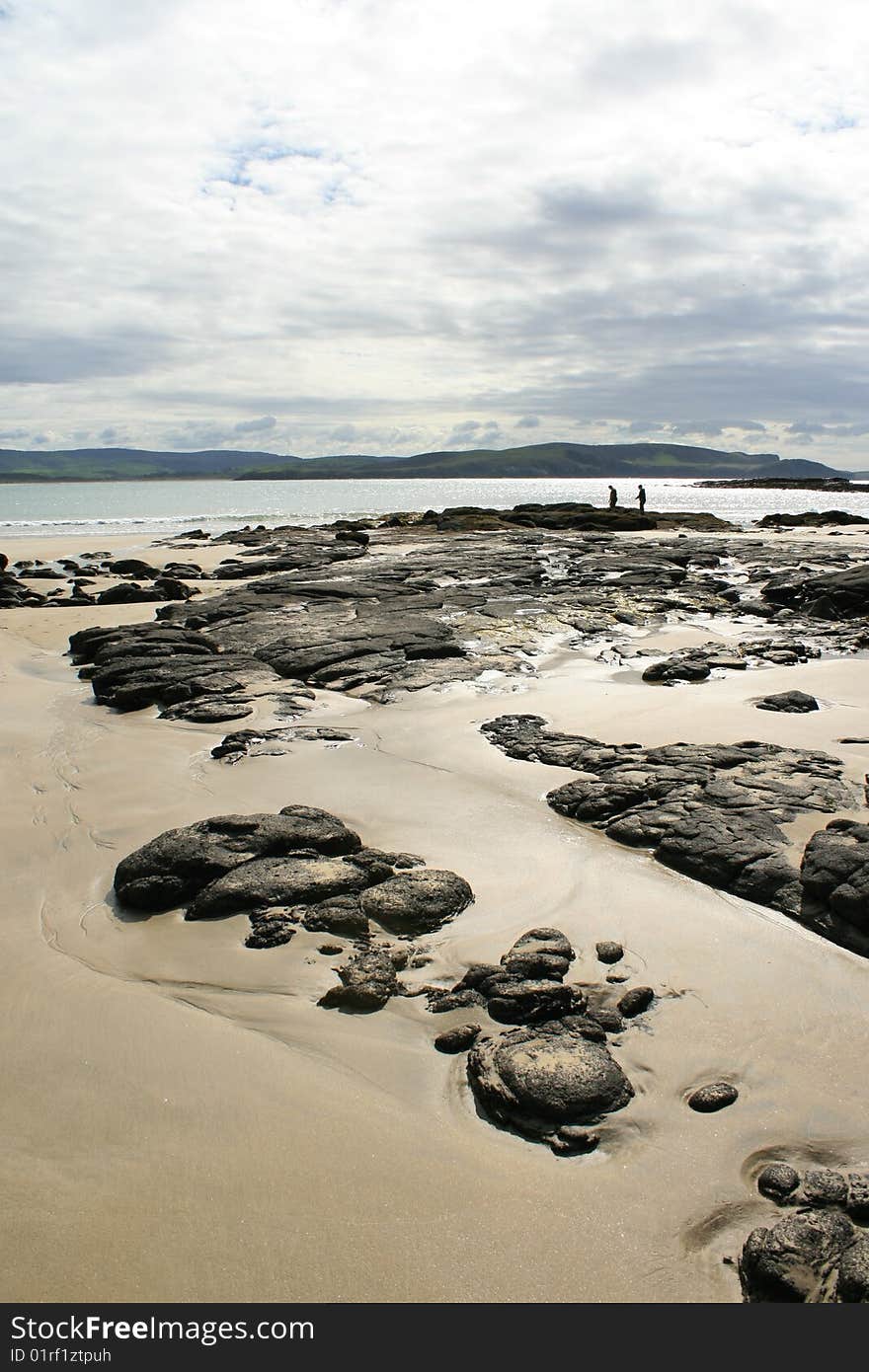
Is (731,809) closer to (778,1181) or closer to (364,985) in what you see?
(364,985)

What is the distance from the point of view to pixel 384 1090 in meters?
3.23

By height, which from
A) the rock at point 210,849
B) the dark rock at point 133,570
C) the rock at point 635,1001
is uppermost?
the dark rock at point 133,570

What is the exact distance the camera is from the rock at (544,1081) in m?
3.00

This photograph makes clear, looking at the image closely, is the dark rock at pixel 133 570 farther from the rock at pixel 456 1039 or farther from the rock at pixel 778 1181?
the rock at pixel 778 1181

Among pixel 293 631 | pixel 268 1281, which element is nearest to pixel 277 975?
pixel 268 1281

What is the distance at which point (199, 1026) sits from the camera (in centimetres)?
365

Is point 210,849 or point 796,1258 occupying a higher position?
point 210,849

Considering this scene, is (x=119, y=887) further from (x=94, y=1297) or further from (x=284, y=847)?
(x=94, y=1297)

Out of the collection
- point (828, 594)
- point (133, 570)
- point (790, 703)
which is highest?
point (828, 594)

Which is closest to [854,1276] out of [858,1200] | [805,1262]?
[805,1262]

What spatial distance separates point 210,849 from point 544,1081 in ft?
8.42

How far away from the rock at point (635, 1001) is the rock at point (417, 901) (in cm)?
108

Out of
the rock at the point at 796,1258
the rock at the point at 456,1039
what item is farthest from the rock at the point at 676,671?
the rock at the point at 796,1258

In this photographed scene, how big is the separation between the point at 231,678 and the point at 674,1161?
7.85m
